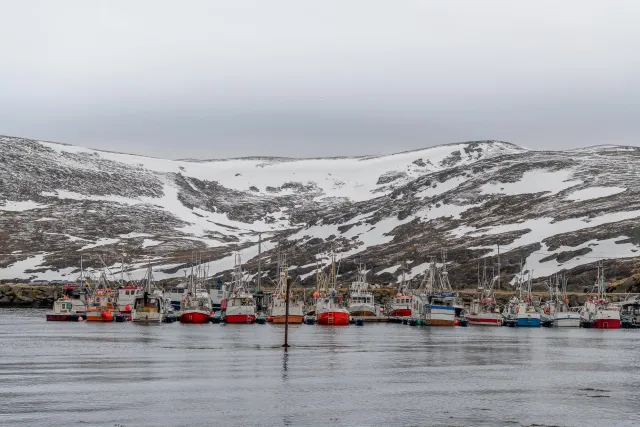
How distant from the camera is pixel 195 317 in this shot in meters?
149

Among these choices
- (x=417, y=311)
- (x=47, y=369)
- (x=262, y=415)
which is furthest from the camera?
(x=417, y=311)

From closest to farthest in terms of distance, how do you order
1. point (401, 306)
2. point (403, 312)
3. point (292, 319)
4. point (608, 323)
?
→ point (292, 319) < point (608, 323) < point (403, 312) < point (401, 306)

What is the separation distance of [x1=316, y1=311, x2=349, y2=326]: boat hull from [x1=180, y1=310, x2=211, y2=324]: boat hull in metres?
17.7

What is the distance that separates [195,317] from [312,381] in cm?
8661

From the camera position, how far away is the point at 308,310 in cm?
16850

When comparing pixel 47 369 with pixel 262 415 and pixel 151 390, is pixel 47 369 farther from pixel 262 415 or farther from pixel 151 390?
pixel 262 415

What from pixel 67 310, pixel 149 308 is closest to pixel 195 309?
pixel 149 308

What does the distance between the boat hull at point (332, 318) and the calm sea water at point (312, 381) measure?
98.9ft

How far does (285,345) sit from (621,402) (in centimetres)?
4187

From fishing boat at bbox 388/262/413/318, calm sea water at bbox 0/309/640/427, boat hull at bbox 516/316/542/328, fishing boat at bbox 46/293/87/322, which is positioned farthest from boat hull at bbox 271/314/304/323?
boat hull at bbox 516/316/542/328

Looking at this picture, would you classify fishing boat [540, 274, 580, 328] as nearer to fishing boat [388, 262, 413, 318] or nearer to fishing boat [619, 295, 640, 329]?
fishing boat [619, 295, 640, 329]

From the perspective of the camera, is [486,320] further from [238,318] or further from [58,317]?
[58,317]

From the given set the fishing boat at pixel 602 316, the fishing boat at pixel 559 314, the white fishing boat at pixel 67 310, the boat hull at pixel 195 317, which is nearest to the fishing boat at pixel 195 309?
the boat hull at pixel 195 317

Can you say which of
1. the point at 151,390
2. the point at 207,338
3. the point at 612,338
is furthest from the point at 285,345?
the point at 612,338
